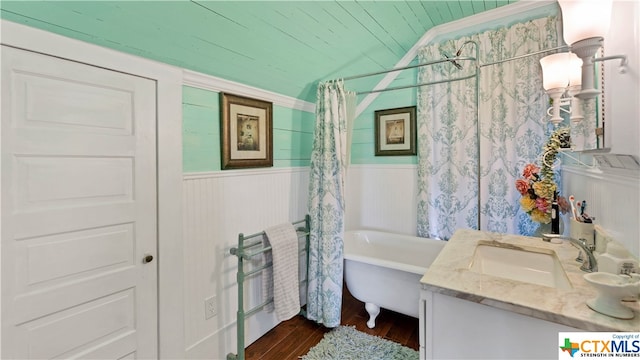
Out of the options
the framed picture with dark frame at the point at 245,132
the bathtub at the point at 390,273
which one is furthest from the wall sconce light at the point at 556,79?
the framed picture with dark frame at the point at 245,132

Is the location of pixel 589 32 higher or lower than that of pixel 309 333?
higher

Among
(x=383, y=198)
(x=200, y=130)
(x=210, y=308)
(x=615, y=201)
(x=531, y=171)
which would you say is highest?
(x=200, y=130)

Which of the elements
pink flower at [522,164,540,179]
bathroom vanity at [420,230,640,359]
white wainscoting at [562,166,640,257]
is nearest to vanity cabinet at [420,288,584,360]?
bathroom vanity at [420,230,640,359]

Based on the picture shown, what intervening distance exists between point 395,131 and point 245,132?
165 centimetres

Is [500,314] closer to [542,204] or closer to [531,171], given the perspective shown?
[542,204]

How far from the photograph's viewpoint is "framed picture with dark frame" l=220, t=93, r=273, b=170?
1.84m

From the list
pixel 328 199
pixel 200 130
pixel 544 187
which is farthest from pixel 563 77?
pixel 200 130

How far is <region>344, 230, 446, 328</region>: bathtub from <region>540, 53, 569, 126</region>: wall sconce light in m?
1.20

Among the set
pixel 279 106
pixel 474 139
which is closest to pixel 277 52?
pixel 279 106

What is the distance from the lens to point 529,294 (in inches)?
36.6

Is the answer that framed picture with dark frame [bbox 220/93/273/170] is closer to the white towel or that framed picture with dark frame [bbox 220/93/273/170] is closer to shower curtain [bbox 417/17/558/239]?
the white towel

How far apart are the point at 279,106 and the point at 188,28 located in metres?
0.96

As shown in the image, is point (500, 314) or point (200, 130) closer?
point (500, 314)

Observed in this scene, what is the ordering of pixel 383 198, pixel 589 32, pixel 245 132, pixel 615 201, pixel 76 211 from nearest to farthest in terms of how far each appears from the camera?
pixel 589 32 → pixel 615 201 → pixel 76 211 → pixel 245 132 → pixel 383 198
